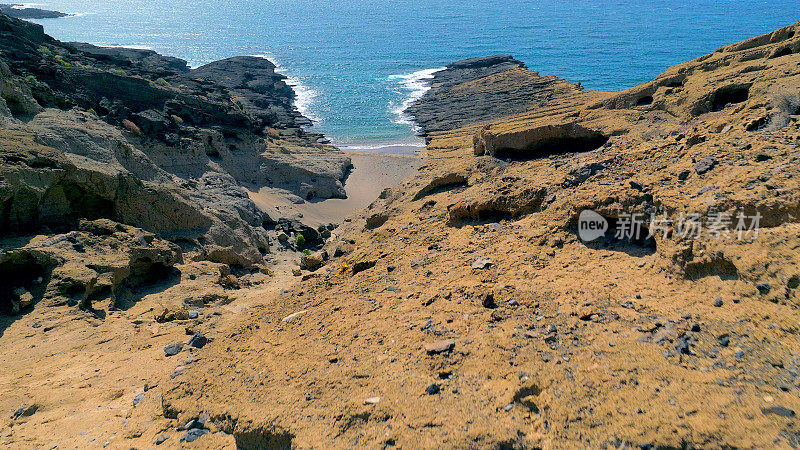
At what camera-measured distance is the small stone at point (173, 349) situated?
6922 millimetres

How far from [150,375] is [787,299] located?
23.9 ft

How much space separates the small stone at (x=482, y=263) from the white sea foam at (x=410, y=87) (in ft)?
111

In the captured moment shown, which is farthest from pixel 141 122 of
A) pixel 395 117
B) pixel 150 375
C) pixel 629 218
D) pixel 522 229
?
pixel 395 117

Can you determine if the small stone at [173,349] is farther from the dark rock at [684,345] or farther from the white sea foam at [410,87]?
the white sea foam at [410,87]

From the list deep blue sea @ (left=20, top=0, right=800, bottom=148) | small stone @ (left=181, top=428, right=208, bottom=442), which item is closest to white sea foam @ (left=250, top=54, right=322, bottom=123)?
deep blue sea @ (left=20, top=0, right=800, bottom=148)

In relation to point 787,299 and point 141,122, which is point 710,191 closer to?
point 787,299

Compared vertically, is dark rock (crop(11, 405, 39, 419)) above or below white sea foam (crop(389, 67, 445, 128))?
below

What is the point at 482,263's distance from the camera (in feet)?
24.1

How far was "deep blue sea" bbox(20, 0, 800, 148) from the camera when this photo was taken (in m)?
50.9

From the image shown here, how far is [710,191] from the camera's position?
6.21 m

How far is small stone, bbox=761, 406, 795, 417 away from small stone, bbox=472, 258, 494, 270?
3977 mm

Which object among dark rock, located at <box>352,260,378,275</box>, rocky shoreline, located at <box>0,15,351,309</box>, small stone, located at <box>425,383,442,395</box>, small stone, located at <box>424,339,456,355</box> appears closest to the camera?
small stone, located at <box>425,383,442,395</box>

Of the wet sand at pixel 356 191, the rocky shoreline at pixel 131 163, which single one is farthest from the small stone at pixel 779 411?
the wet sand at pixel 356 191

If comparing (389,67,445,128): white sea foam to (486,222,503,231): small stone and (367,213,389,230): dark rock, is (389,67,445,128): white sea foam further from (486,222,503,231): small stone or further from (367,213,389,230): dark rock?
(486,222,503,231): small stone
